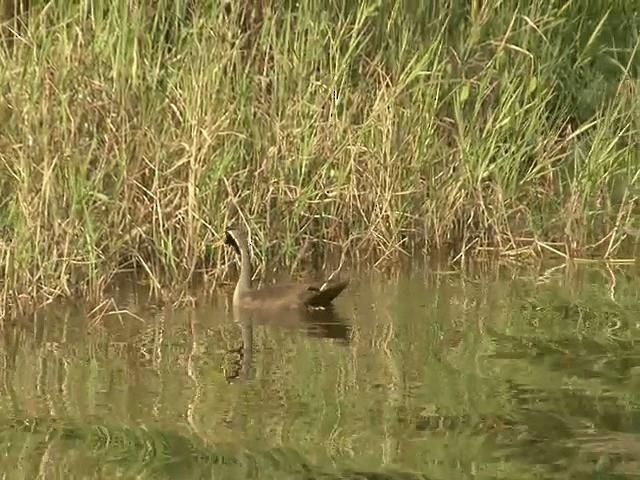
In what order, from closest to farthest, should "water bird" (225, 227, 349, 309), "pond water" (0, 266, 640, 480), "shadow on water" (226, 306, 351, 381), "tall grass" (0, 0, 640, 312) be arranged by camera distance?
"pond water" (0, 266, 640, 480), "shadow on water" (226, 306, 351, 381), "water bird" (225, 227, 349, 309), "tall grass" (0, 0, 640, 312)

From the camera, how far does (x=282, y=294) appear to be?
8.07 metres

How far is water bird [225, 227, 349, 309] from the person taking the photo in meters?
8.00

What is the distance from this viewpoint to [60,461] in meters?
5.82

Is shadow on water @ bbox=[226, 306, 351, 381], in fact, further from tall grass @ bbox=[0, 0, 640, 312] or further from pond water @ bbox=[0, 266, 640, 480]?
tall grass @ bbox=[0, 0, 640, 312]

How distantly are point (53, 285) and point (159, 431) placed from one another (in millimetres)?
1969

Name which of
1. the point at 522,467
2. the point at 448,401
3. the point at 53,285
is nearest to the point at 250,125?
the point at 53,285

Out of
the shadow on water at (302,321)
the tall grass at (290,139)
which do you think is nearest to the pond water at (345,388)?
the shadow on water at (302,321)

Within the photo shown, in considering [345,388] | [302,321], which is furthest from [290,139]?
[345,388]

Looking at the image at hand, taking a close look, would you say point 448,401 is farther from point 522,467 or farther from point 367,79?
point 367,79

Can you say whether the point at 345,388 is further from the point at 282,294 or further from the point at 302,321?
the point at 282,294

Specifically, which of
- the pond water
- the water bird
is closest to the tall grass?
the water bird

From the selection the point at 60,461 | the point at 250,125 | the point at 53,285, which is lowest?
the point at 60,461

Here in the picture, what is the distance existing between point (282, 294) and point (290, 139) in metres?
1.22

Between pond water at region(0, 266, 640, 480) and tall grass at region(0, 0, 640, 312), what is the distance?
0.48 metres
